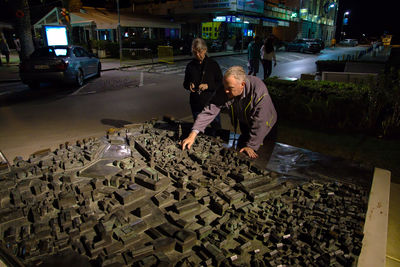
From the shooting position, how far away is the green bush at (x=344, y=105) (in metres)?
5.83

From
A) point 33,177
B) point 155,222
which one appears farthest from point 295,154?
point 33,177

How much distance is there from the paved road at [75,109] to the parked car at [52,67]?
0.44m

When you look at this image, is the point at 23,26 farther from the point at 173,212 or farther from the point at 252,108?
the point at 173,212

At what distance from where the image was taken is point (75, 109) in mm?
8125

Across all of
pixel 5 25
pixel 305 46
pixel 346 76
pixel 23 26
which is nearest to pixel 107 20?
pixel 23 26

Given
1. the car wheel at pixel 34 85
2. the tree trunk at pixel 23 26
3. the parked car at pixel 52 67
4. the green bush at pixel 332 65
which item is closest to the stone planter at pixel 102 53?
the tree trunk at pixel 23 26

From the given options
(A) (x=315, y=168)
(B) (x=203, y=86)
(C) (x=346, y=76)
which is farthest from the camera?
(C) (x=346, y=76)

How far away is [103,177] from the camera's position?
280 cm

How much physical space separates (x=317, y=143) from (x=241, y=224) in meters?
4.13

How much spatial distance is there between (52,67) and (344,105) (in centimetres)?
1035

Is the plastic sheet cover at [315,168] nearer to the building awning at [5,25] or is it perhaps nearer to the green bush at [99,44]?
→ the green bush at [99,44]

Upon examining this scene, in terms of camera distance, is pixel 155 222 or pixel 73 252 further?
pixel 155 222

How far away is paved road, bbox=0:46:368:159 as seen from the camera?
5.89 meters

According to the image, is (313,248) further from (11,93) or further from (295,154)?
(11,93)
